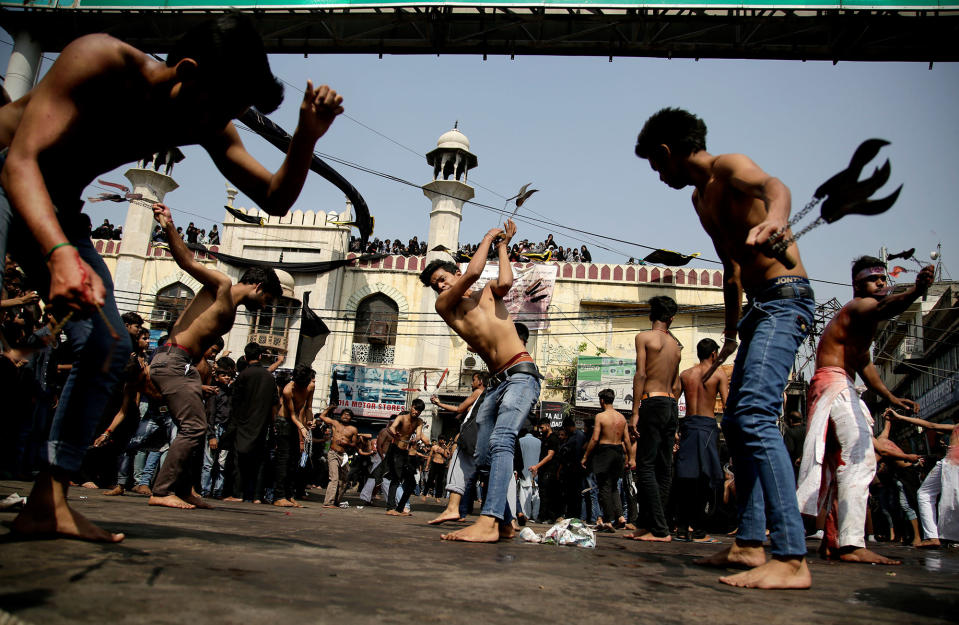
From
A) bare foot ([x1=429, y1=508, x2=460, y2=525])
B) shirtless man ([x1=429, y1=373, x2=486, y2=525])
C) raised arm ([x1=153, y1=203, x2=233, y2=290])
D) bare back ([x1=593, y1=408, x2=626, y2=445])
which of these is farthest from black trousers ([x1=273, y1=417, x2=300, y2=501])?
bare back ([x1=593, y1=408, x2=626, y2=445])

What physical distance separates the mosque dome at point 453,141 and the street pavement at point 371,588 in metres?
29.2

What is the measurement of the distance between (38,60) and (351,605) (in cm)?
1432

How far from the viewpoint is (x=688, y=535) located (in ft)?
19.5

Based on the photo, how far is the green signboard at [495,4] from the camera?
39.9ft

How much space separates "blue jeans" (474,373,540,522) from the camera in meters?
3.86

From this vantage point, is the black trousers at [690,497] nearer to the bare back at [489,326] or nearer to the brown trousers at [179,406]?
the bare back at [489,326]

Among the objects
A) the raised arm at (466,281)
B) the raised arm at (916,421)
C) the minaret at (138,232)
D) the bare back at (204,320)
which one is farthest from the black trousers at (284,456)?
the minaret at (138,232)

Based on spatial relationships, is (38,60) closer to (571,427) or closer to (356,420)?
(571,427)

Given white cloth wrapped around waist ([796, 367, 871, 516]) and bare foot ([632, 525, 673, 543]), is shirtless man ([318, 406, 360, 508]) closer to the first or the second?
bare foot ([632, 525, 673, 543])

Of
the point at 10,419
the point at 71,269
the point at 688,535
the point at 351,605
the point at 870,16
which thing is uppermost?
the point at 870,16

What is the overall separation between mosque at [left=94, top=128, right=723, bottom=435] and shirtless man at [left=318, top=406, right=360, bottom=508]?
1698cm

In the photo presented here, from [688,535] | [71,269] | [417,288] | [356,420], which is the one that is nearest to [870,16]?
[688,535]

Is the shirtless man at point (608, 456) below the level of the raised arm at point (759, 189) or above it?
below

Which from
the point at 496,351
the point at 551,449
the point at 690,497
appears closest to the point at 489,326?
the point at 496,351
